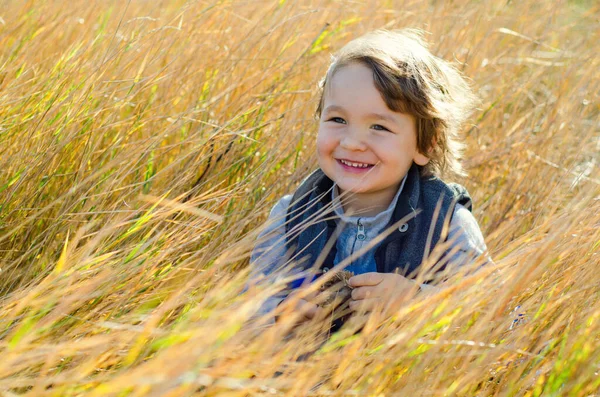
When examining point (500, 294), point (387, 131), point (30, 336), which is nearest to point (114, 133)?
point (387, 131)

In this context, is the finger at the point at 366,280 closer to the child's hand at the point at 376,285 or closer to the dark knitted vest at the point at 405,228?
the child's hand at the point at 376,285

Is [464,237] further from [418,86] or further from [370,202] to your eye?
[418,86]

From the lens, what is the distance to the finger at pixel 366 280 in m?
1.83

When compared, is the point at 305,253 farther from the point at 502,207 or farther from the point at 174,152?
the point at 502,207

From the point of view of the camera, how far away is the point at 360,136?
2012 mm

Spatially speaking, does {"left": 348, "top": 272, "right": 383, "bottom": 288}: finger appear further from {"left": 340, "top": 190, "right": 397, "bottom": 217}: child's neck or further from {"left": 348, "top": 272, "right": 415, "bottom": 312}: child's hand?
{"left": 340, "top": 190, "right": 397, "bottom": 217}: child's neck

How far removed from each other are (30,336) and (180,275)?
0.66 meters

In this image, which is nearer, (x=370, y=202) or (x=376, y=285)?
(x=376, y=285)

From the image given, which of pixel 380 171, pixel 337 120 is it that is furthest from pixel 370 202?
pixel 337 120

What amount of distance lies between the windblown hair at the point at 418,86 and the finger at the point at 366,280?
1.56 ft

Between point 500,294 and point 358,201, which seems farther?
point 358,201

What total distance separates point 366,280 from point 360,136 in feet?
1.40

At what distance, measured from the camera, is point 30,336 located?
1.09 metres

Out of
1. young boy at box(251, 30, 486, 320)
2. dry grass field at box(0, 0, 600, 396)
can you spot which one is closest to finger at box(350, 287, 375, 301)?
young boy at box(251, 30, 486, 320)
